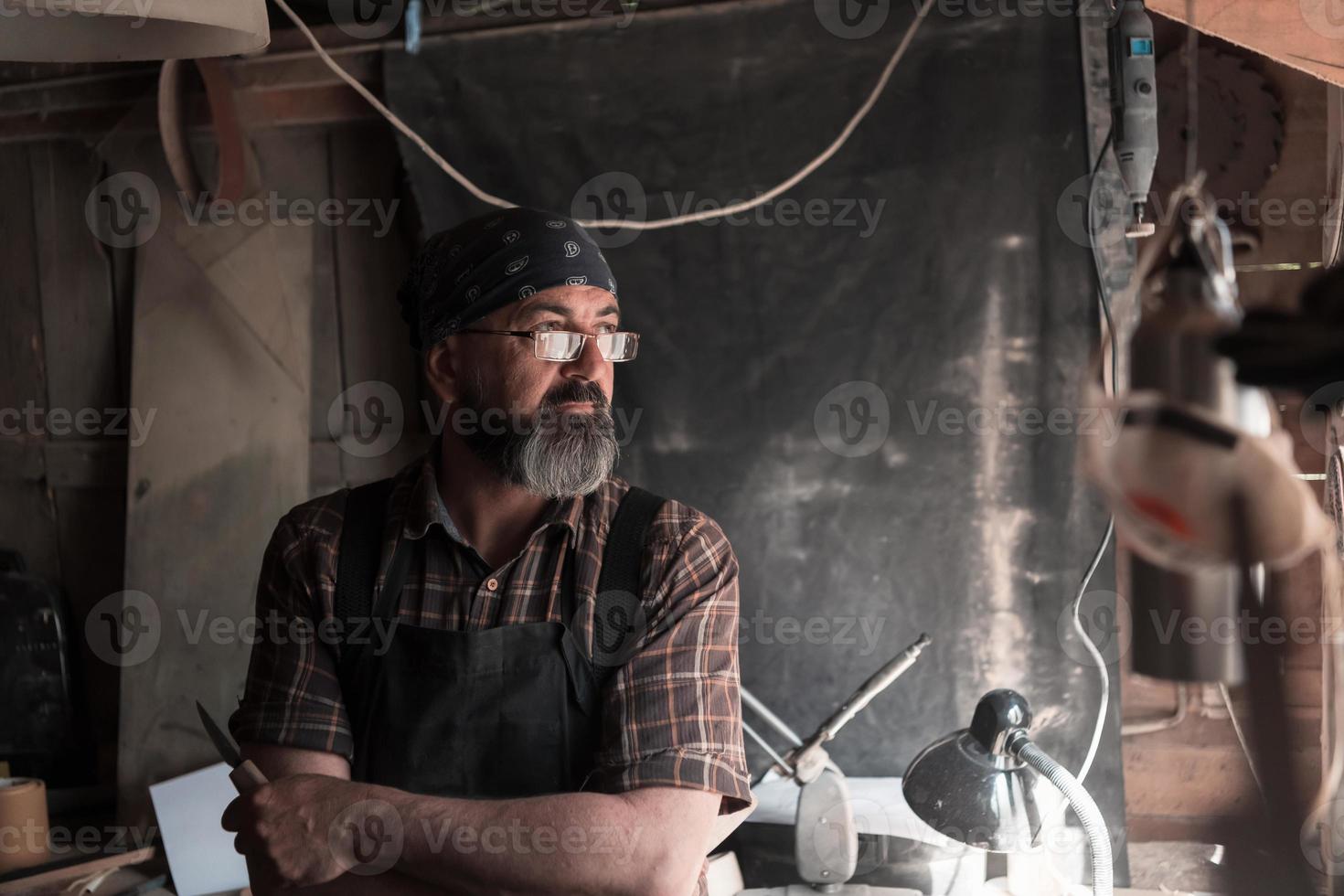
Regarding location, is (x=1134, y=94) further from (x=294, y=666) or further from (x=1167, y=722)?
(x=1167, y=722)

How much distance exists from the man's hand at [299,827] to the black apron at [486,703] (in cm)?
19

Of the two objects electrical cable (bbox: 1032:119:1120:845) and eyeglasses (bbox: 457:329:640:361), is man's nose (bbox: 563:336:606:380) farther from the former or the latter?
electrical cable (bbox: 1032:119:1120:845)

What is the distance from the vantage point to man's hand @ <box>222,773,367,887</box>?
1.66 meters

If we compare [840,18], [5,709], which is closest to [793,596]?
[840,18]

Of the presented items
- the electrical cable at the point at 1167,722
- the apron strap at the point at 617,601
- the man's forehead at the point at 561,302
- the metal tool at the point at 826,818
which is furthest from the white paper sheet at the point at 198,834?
the electrical cable at the point at 1167,722

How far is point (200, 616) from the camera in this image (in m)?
3.11

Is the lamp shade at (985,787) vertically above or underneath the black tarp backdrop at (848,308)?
underneath

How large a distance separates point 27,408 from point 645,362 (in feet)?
6.47

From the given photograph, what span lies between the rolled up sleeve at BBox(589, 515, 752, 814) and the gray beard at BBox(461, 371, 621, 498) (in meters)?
0.20

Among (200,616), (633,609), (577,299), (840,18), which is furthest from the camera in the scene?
(200,616)

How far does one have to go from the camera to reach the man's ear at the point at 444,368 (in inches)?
85.0

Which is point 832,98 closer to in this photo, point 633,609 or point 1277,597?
point 633,609

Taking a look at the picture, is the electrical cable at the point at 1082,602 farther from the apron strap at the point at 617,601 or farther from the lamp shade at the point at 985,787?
the apron strap at the point at 617,601

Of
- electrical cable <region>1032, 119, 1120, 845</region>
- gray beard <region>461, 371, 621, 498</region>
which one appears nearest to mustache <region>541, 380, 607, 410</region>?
gray beard <region>461, 371, 621, 498</region>
